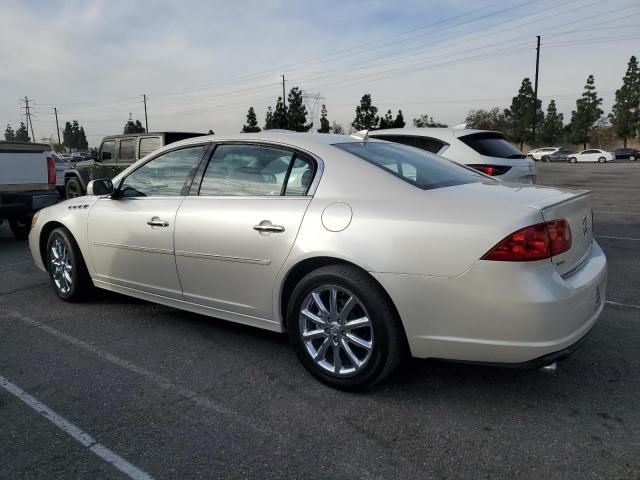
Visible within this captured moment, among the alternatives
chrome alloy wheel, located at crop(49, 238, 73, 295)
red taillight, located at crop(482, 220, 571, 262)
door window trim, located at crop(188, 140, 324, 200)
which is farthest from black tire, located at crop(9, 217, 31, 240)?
red taillight, located at crop(482, 220, 571, 262)

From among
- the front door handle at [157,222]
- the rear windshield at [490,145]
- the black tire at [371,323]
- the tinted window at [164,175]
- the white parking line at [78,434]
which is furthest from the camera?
the rear windshield at [490,145]

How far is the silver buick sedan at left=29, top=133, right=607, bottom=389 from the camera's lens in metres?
2.57

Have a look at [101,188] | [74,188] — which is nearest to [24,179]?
[101,188]

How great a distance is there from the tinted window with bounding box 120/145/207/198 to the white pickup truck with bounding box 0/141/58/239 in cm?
459

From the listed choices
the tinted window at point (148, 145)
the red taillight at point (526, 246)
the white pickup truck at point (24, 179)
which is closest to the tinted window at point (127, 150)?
the tinted window at point (148, 145)

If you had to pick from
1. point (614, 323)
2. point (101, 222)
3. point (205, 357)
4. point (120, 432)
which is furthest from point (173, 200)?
point (614, 323)

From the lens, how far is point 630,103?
2569 inches

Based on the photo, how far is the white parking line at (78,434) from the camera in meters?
2.36

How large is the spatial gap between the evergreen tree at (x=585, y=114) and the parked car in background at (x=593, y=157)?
20558 millimetres

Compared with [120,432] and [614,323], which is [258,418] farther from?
[614,323]

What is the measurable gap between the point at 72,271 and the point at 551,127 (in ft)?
258

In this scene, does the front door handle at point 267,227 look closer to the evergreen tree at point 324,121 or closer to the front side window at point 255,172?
the front side window at point 255,172

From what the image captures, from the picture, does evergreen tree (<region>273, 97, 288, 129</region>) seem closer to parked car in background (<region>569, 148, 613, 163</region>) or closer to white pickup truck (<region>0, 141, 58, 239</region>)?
parked car in background (<region>569, 148, 613, 163</region>)

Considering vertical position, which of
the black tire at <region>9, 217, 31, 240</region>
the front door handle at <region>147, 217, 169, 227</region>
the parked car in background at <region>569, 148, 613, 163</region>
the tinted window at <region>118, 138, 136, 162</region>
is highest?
the tinted window at <region>118, 138, 136, 162</region>
